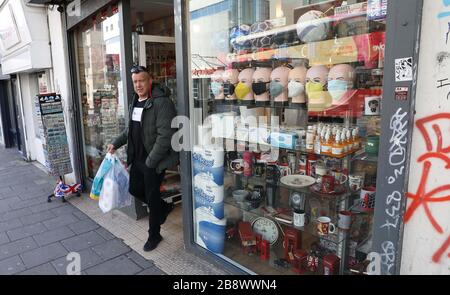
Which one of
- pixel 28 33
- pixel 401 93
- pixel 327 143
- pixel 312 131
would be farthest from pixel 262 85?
pixel 28 33

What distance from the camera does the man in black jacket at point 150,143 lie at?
2914mm

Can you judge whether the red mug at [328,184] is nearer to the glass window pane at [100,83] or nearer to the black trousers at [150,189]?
the black trousers at [150,189]

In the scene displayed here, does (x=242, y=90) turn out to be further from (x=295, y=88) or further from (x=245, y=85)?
(x=295, y=88)

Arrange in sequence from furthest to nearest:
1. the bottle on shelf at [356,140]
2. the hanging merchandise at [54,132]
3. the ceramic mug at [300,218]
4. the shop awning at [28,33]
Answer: the shop awning at [28,33] → the hanging merchandise at [54,132] → the ceramic mug at [300,218] → the bottle on shelf at [356,140]

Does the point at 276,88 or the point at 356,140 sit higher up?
the point at 276,88

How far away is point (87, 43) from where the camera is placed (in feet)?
15.7

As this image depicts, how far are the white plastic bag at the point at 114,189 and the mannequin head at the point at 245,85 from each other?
1479 mm

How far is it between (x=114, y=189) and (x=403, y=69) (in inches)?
105

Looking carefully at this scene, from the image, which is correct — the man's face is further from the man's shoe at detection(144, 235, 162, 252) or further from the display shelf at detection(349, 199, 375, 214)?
the display shelf at detection(349, 199, 375, 214)

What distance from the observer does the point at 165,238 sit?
3.42 metres

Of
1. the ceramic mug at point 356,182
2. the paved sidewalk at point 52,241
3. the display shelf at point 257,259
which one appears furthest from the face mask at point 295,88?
the paved sidewalk at point 52,241
